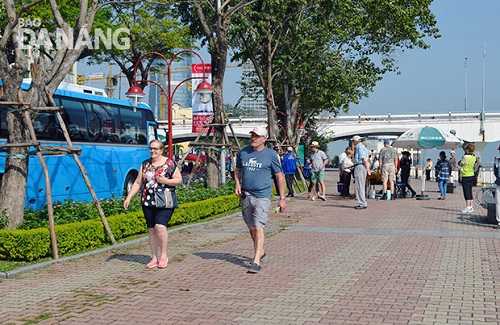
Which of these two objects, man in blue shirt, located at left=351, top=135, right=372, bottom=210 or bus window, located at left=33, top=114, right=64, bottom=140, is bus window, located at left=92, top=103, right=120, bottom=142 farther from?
man in blue shirt, located at left=351, top=135, right=372, bottom=210

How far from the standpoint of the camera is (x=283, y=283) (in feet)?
25.6

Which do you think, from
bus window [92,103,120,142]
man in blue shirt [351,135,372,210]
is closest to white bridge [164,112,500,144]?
bus window [92,103,120,142]

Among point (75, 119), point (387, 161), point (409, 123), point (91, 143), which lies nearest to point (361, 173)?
point (387, 161)

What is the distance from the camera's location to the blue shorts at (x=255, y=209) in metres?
8.70

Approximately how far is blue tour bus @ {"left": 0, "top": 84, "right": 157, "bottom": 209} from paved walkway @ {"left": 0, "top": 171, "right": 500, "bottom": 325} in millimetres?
5528

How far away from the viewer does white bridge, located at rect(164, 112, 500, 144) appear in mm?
60500

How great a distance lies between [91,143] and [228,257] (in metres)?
10.5

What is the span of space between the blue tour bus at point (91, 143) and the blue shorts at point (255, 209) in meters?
7.98

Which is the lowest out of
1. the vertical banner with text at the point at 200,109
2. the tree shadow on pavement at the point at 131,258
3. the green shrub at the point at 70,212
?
the tree shadow on pavement at the point at 131,258

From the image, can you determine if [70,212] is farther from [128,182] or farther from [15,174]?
[128,182]

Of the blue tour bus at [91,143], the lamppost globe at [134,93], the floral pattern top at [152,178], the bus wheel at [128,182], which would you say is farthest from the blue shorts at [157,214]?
the bus wheel at [128,182]

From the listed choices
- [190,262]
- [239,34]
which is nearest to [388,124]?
[239,34]

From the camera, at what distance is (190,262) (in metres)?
9.33

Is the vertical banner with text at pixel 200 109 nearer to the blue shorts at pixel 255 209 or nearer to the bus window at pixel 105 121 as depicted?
the bus window at pixel 105 121
